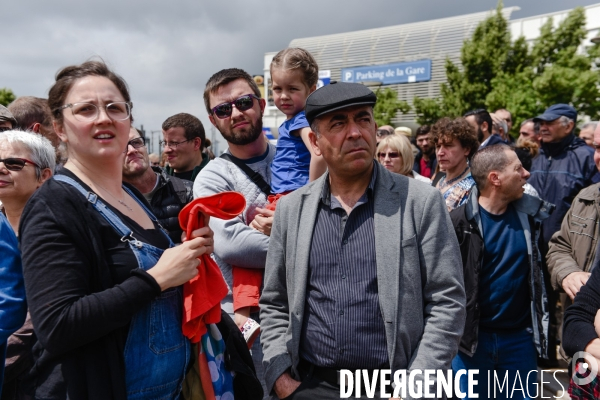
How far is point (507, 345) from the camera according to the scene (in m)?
3.63

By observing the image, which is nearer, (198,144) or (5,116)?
(5,116)

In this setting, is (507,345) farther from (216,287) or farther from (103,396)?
(103,396)

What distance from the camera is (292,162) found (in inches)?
119

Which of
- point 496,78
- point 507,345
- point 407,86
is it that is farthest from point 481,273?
point 407,86

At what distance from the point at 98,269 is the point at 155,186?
2517 millimetres

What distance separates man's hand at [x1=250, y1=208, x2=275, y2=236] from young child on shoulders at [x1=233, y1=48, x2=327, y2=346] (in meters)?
0.06

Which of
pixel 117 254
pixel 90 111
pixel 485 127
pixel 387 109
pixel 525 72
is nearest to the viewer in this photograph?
pixel 117 254

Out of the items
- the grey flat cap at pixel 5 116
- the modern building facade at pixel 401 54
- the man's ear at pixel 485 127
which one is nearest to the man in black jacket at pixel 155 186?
the grey flat cap at pixel 5 116

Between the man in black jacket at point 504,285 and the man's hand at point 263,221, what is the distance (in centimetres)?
161

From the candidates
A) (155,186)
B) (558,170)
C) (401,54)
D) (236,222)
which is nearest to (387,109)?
(401,54)

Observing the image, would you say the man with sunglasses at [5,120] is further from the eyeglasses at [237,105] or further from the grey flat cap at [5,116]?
the eyeglasses at [237,105]

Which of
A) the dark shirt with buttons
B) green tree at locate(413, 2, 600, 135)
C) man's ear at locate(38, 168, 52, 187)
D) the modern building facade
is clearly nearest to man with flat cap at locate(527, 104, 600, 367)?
the dark shirt with buttons

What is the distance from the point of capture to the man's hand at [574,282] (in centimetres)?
314

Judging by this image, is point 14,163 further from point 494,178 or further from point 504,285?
point 504,285
